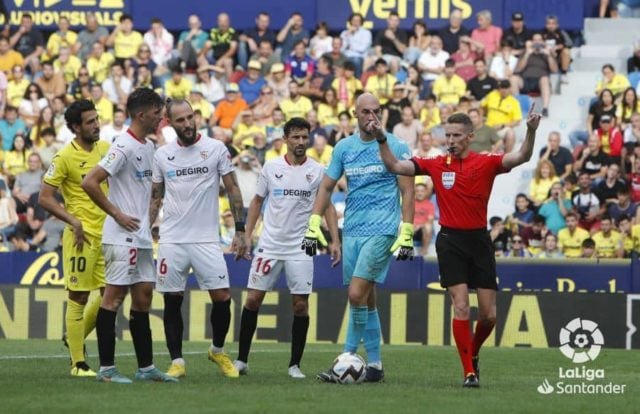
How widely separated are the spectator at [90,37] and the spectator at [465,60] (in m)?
7.23

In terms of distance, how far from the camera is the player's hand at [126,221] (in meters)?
12.8

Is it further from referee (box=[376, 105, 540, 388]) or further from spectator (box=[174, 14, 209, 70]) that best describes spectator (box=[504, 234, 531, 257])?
referee (box=[376, 105, 540, 388])

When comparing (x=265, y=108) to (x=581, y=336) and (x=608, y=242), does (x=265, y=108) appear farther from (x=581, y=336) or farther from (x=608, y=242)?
(x=581, y=336)

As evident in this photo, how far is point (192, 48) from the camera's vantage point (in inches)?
1170

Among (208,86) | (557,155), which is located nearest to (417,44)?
(208,86)

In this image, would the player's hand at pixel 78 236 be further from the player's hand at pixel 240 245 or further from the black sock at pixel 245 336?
the black sock at pixel 245 336

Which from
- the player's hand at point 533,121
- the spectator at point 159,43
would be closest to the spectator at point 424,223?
the spectator at point 159,43

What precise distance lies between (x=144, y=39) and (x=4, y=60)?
2833 millimetres

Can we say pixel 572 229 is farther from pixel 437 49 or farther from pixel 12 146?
pixel 12 146

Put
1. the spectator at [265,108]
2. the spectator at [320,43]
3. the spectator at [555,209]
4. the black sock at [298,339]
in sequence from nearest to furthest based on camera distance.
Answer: the black sock at [298,339]
the spectator at [555,209]
the spectator at [265,108]
the spectator at [320,43]

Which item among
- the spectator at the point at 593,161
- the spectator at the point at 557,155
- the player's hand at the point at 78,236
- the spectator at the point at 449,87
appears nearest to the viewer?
the player's hand at the point at 78,236

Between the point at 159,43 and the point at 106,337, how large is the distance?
1730 centimetres

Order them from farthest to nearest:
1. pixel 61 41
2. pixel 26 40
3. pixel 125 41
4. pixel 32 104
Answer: pixel 26 40 < pixel 61 41 < pixel 125 41 < pixel 32 104

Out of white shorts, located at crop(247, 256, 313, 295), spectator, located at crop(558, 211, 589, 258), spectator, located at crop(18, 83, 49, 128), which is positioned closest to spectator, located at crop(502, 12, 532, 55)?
spectator, located at crop(558, 211, 589, 258)
